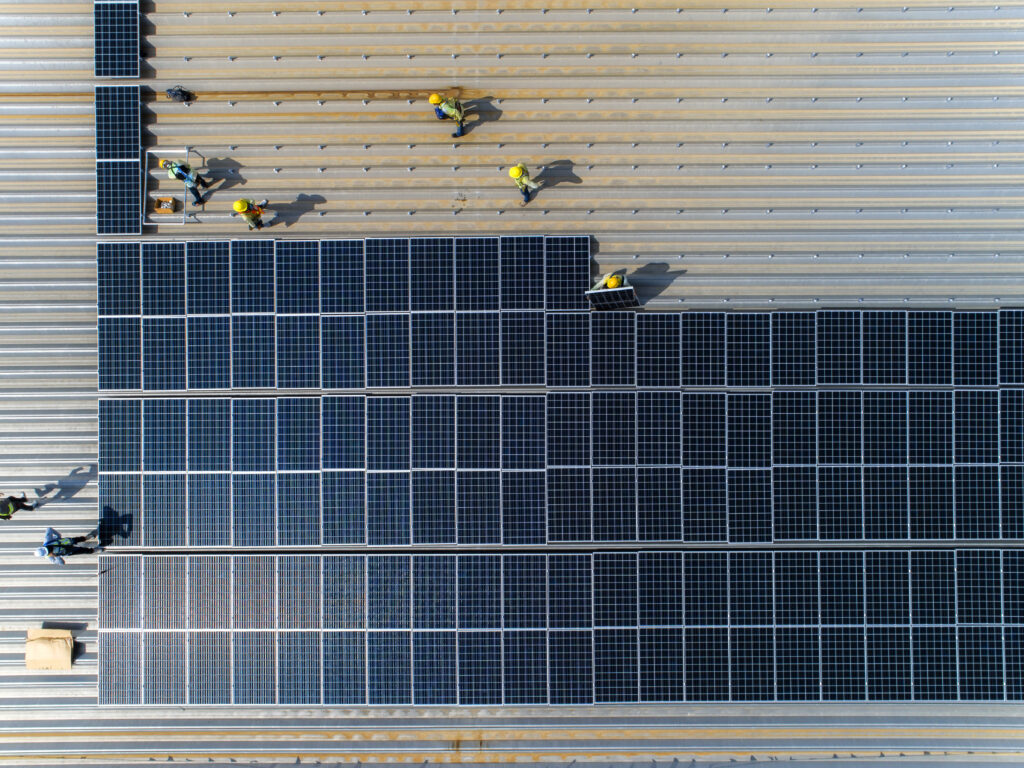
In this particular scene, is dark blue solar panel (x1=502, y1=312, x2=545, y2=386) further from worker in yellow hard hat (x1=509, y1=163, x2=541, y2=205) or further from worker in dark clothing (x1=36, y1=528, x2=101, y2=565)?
worker in dark clothing (x1=36, y1=528, x2=101, y2=565)

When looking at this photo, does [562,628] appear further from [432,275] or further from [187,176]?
[187,176]

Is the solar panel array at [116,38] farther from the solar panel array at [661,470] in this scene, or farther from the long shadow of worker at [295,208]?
the solar panel array at [661,470]

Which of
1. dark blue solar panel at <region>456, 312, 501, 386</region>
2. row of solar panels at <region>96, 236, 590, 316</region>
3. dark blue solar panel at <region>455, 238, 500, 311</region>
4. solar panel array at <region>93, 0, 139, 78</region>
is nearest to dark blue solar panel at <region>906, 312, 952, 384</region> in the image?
row of solar panels at <region>96, 236, 590, 316</region>

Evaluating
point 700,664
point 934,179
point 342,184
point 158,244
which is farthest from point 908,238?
point 158,244

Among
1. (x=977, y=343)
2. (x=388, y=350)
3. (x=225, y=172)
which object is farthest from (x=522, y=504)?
(x=977, y=343)

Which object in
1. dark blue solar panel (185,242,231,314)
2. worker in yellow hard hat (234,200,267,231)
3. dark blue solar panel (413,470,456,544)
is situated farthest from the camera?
dark blue solar panel (185,242,231,314)

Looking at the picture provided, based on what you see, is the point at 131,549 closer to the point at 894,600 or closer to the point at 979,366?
the point at 894,600
